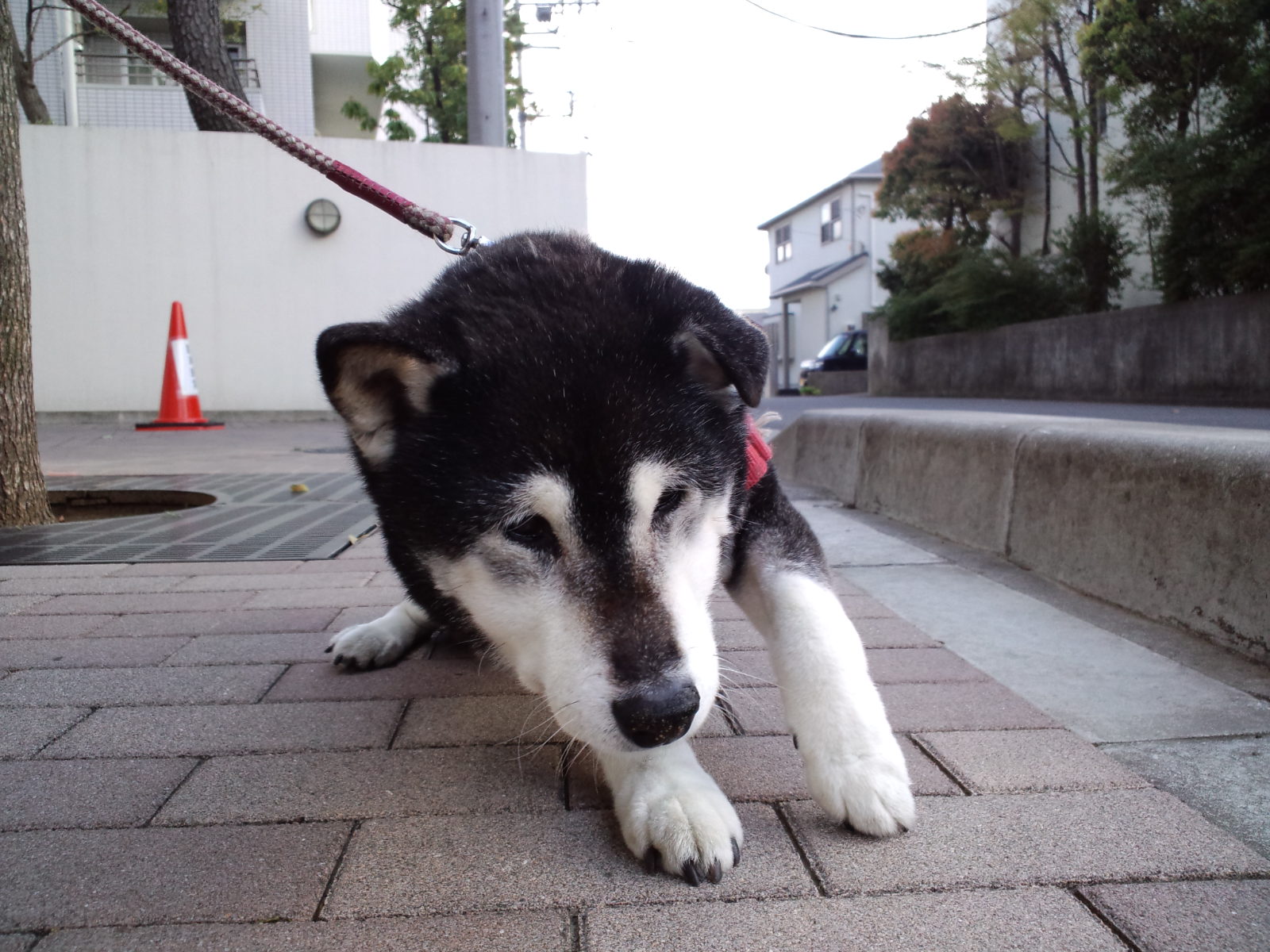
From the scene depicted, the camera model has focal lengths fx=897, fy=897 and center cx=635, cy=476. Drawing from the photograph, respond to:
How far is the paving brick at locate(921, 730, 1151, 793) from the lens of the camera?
1.82 metres

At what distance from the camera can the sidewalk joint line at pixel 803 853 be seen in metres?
1.48

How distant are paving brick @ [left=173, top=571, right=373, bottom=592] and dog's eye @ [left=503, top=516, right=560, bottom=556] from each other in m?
2.13

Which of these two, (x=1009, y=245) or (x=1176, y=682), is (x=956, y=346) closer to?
(x=1009, y=245)

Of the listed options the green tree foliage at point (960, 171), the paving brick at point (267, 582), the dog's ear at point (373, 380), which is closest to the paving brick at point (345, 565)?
the paving brick at point (267, 582)

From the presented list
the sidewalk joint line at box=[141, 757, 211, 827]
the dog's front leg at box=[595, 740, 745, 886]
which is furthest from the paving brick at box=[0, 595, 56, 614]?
the dog's front leg at box=[595, 740, 745, 886]

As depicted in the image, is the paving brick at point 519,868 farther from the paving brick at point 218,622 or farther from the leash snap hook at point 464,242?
the leash snap hook at point 464,242

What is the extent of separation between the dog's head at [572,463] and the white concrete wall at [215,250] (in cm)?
1015

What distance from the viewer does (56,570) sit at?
150 inches

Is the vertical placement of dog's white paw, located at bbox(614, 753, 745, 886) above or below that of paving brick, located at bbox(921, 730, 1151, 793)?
above

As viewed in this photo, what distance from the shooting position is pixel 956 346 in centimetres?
2008

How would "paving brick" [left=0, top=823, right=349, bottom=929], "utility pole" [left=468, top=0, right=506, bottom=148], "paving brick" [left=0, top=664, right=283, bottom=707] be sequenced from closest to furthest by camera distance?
1. "paving brick" [left=0, top=823, right=349, bottom=929]
2. "paving brick" [left=0, top=664, right=283, bottom=707]
3. "utility pole" [left=468, top=0, right=506, bottom=148]

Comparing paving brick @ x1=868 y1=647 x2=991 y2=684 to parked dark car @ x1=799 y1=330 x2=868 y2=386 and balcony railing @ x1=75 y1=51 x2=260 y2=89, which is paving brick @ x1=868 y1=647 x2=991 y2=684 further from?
parked dark car @ x1=799 y1=330 x2=868 y2=386

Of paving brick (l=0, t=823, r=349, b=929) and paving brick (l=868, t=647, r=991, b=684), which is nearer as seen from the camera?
paving brick (l=0, t=823, r=349, b=929)

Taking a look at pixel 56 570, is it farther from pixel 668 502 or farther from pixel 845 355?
pixel 845 355
